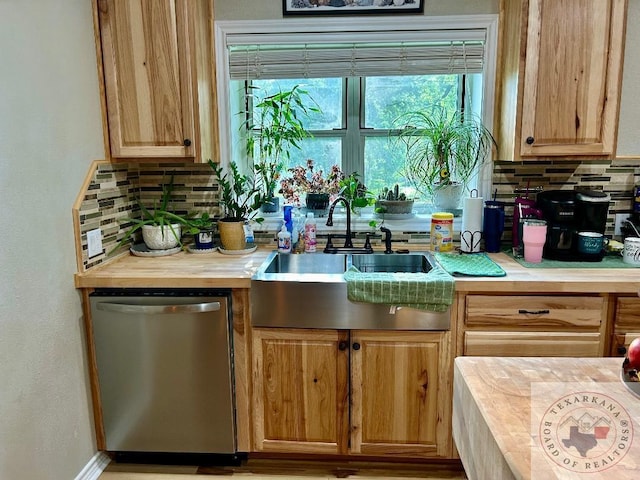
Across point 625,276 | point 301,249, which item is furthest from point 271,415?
point 625,276

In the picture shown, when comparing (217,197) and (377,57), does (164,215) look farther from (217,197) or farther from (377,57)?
(377,57)

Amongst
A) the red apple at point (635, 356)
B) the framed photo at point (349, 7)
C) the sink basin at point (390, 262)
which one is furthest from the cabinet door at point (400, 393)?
the framed photo at point (349, 7)

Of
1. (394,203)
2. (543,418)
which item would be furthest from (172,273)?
(543,418)

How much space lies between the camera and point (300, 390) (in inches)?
80.7

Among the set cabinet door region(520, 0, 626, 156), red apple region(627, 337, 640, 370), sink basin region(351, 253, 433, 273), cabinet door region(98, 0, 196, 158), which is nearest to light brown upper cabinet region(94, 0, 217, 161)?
cabinet door region(98, 0, 196, 158)

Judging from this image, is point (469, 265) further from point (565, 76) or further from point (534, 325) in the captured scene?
point (565, 76)

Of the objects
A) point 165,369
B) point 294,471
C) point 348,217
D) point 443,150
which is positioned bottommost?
point 294,471

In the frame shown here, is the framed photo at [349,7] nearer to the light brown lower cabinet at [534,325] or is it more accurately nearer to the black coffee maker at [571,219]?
the black coffee maker at [571,219]

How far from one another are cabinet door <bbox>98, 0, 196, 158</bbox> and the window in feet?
1.03

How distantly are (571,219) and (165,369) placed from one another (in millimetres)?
1925

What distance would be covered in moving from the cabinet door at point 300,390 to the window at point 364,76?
103 cm

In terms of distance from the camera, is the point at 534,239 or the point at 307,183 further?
the point at 307,183

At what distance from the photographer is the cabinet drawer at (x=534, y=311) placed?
194 centimetres

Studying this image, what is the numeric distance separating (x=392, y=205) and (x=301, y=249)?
533 millimetres
